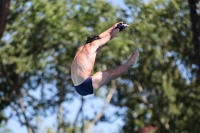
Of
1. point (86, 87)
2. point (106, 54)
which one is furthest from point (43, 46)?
point (86, 87)

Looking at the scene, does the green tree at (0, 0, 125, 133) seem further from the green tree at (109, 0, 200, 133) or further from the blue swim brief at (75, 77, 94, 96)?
the blue swim brief at (75, 77, 94, 96)

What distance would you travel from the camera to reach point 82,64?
6.41 m

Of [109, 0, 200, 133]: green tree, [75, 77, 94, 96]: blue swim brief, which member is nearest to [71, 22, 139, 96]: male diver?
[75, 77, 94, 96]: blue swim brief

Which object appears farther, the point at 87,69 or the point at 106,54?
the point at 106,54

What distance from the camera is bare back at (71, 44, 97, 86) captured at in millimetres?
6414

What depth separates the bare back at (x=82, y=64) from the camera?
253 inches

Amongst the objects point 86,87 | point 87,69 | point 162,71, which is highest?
point 87,69

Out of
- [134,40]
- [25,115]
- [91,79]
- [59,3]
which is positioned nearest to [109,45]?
[134,40]

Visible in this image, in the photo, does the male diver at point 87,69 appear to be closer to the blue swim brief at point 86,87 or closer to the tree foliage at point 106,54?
the blue swim brief at point 86,87

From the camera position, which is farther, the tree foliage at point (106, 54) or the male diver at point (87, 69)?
the tree foliage at point (106, 54)

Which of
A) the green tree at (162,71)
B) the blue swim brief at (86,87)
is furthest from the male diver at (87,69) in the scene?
the green tree at (162,71)

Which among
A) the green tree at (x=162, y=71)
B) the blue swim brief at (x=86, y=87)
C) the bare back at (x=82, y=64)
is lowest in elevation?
the green tree at (x=162, y=71)

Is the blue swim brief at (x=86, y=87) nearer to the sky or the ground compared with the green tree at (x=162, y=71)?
nearer to the sky

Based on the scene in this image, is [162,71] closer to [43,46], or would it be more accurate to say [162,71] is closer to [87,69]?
[43,46]
